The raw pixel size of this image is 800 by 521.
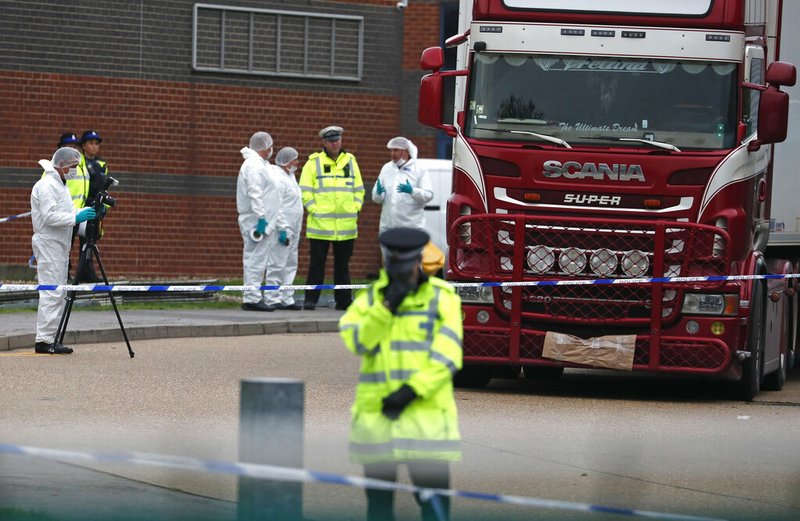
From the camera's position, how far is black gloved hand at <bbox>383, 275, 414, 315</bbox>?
6129 millimetres

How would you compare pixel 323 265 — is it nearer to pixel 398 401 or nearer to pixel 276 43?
pixel 276 43

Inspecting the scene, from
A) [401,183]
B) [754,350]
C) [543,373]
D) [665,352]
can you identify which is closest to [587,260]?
[665,352]

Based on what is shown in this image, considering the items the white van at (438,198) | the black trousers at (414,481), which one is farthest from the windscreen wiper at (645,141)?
the white van at (438,198)

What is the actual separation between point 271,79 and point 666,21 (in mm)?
14172

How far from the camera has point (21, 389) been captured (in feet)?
39.9

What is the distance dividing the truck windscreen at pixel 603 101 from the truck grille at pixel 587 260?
2.18 ft

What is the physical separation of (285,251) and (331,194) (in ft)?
3.11

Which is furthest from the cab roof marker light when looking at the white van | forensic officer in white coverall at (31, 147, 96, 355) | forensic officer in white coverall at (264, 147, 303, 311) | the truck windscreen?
the white van

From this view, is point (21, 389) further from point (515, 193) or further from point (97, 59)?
point (97, 59)

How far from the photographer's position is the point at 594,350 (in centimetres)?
1224

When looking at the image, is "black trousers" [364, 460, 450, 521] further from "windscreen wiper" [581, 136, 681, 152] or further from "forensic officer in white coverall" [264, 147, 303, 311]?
"forensic officer in white coverall" [264, 147, 303, 311]

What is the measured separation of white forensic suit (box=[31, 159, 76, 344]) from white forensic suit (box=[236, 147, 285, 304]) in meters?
5.44

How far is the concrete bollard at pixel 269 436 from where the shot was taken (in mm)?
5520

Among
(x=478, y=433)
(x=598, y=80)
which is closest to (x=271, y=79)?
A: (x=598, y=80)
